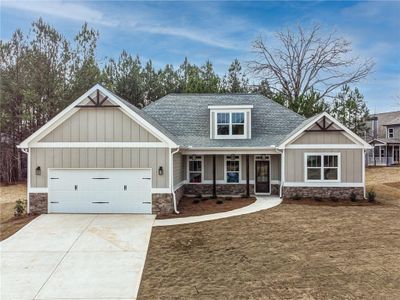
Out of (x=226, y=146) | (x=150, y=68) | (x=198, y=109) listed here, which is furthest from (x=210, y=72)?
(x=226, y=146)

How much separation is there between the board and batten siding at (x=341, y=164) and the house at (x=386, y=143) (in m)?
19.1

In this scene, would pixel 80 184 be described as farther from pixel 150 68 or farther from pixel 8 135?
pixel 150 68

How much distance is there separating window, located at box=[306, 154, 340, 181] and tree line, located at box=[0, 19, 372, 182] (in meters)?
11.1

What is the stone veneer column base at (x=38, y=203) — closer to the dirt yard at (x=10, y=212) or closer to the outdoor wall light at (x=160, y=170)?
the dirt yard at (x=10, y=212)

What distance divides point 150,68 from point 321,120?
19.9 m

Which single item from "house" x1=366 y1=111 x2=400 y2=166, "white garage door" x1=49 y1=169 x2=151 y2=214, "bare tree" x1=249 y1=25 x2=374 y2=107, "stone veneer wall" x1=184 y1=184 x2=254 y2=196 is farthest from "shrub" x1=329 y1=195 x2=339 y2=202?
"house" x1=366 y1=111 x2=400 y2=166

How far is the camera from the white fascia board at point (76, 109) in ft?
40.3

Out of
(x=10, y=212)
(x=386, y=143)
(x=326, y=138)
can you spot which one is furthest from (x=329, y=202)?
(x=386, y=143)

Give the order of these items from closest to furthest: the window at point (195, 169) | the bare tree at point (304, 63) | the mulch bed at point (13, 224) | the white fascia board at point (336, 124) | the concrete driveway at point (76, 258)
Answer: the concrete driveway at point (76, 258) < the mulch bed at point (13, 224) < the white fascia board at point (336, 124) < the window at point (195, 169) < the bare tree at point (304, 63)

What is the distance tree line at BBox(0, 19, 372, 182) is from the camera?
22.7 m

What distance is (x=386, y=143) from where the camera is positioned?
33.2m

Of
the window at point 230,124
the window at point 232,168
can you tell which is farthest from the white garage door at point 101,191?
the window at point 230,124

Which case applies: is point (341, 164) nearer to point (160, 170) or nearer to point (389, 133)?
point (160, 170)

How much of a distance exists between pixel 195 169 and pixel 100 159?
6053 millimetres
